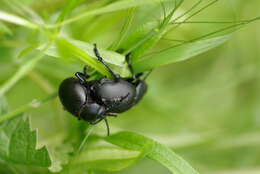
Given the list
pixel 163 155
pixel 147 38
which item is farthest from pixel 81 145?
pixel 147 38

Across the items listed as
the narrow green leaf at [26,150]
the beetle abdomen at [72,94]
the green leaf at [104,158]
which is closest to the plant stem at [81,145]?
the green leaf at [104,158]

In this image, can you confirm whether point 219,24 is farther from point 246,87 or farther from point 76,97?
point 246,87

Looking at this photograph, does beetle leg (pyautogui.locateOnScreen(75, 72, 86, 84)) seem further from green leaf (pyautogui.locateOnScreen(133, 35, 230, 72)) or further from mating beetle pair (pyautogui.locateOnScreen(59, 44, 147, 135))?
green leaf (pyautogui.locateOnScreen(133, 35, 230, 72))

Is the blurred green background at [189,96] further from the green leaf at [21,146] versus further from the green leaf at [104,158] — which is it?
the green leaf at [21,146]

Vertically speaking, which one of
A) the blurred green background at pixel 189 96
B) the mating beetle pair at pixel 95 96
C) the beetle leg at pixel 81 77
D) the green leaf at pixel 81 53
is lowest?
the blurred green background at pixel 189 96

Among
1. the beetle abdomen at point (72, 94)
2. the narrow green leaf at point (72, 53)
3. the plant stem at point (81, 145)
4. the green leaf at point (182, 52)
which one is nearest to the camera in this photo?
the narrow green leaf at point (72, 53)
